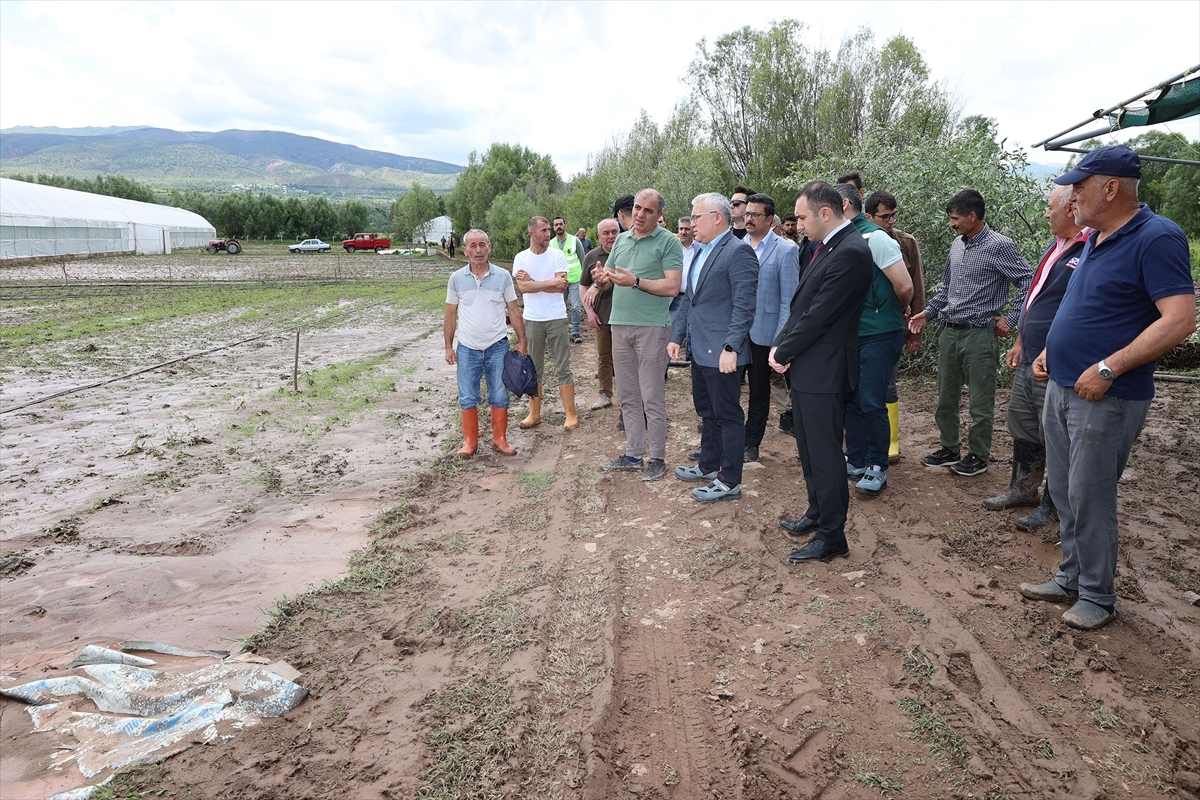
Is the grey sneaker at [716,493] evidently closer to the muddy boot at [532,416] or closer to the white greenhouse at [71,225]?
the muddy boot at [532,416]

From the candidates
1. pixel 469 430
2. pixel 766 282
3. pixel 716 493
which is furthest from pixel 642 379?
pixel 469 430

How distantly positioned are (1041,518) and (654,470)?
98.3 inches

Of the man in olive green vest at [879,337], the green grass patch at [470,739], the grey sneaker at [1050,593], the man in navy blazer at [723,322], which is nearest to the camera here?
the green grass patch at [470,739]

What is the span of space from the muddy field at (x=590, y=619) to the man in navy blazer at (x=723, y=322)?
0.98 feet

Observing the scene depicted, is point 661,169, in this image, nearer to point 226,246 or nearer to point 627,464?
point 627,464

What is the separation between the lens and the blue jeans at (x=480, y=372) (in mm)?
6266

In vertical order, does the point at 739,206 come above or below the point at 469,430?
above

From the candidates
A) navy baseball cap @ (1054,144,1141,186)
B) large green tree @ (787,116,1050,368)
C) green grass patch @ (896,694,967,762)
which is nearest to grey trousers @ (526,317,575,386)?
large green tree @ (787,116,1050,368)

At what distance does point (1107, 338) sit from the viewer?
3.08 m

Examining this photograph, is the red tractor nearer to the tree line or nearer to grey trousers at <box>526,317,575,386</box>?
the tree line

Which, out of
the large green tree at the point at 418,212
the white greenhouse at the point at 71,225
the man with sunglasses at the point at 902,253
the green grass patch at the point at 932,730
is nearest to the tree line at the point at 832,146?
the man with sunglasses at the point at 902,253

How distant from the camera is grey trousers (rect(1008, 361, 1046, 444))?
4.29 metres

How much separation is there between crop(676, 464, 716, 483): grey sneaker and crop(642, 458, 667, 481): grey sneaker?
0.49ft

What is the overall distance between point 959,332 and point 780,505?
1774mm
